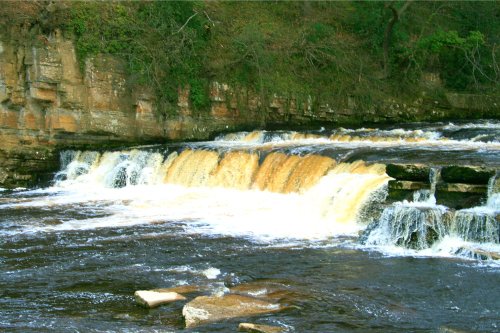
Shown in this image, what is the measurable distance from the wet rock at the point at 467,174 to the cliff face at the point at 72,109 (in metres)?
11.1

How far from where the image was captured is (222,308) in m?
8.59

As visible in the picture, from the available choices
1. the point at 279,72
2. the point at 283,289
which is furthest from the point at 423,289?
the point at 279,72

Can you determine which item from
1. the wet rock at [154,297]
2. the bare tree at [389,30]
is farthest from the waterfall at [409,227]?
the bare tree at [389,30]

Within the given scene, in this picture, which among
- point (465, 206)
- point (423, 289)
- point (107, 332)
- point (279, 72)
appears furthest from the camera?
point (279, 72)

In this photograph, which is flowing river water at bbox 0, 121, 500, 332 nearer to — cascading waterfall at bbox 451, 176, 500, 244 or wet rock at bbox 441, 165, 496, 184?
cascading waterfall at bbox 451, 176, 500, 244

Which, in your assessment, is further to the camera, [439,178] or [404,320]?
[439,178]

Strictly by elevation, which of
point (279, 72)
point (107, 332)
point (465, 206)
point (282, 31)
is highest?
point (282, 31)

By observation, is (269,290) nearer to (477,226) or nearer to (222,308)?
(222,308)

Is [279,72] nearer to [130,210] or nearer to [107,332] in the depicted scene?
[130,210]

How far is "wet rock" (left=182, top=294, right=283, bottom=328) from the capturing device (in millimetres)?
8281

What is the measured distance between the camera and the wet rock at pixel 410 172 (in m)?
13.0

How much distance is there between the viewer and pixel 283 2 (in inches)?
1076

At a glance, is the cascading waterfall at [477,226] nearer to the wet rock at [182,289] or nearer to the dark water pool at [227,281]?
the dark water pool at [227,281]

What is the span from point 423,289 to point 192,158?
Answer: 1082cm
